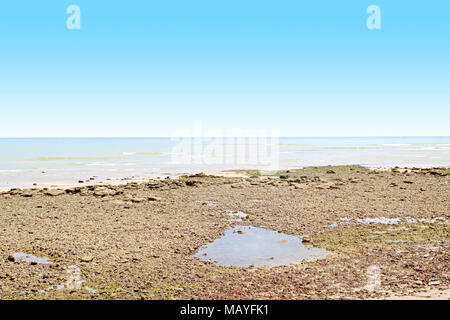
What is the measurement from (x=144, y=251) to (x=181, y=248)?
905mm

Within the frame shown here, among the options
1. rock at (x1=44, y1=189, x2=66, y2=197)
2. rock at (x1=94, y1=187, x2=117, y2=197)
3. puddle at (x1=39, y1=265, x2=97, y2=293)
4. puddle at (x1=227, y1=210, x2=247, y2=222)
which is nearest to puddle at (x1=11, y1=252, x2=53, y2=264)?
puddle at (x1=39, y1=265, x2=97, y2=293)

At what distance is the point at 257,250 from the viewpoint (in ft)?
30.0

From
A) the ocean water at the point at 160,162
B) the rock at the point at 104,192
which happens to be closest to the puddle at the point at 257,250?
the rock at the point at 104,192

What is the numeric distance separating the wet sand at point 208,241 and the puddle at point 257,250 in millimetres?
290

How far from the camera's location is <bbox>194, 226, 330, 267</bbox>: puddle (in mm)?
8297

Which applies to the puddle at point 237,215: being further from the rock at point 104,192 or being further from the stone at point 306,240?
the rock at point 104,192

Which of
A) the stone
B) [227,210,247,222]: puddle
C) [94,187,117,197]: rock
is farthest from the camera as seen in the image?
[94,187,117,197]: rock

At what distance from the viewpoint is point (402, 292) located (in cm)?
630

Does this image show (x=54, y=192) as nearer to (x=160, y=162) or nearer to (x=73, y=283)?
(x=73, y=283)

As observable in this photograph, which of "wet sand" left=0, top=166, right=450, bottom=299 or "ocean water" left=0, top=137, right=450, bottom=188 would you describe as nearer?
"wet sand" left=0, top=166, right=450, bottom=299

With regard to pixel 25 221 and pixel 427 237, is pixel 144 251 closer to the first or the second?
pixel 25 221

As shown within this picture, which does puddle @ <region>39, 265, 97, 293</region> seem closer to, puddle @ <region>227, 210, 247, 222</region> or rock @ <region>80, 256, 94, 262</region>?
rock @ <region>80, 256, 94, 262</region>

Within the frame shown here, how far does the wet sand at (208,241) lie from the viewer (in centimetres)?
666

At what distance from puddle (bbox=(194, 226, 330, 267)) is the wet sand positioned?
0.29 metres
